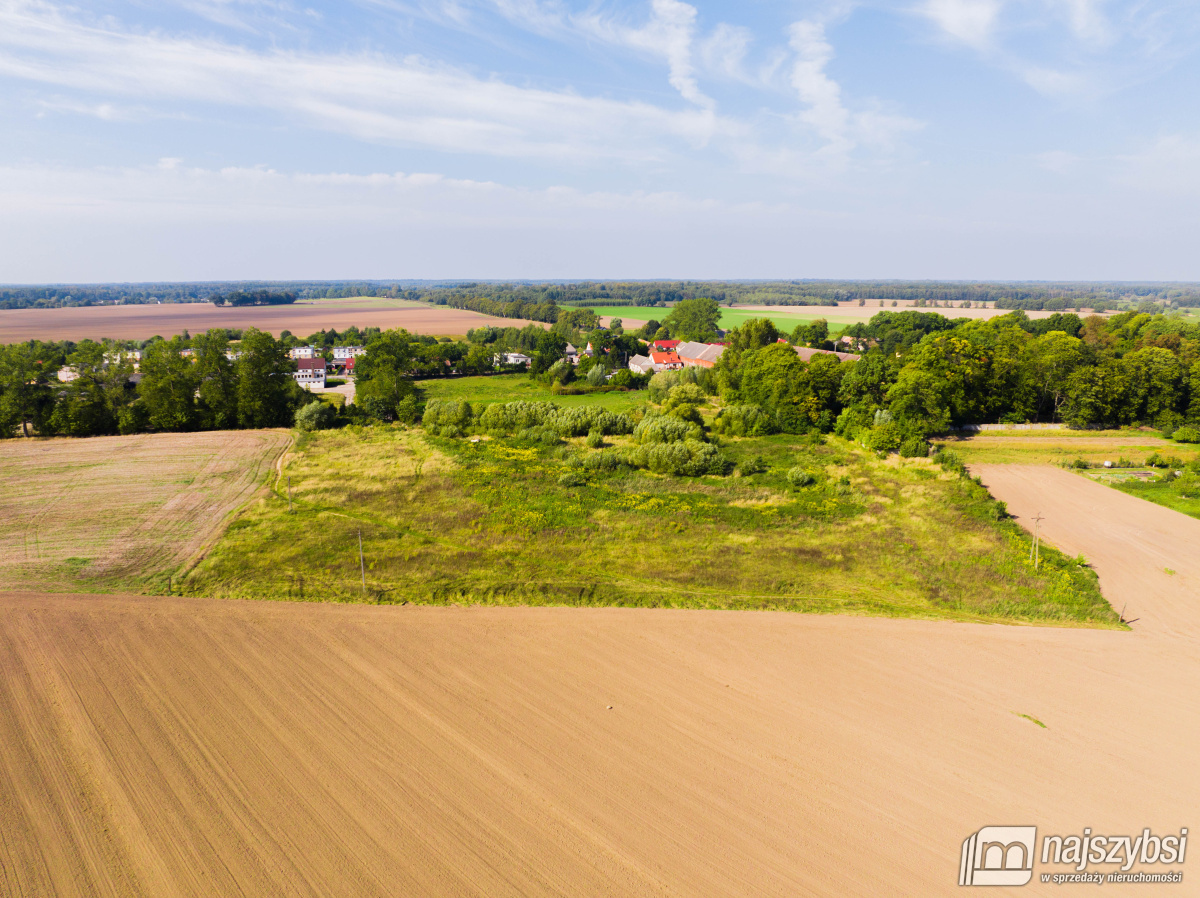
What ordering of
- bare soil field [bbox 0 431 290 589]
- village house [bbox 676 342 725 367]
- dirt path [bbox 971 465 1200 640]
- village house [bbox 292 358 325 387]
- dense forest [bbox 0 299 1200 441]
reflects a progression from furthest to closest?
village house [bbox 676 342 725 367] → village house [bbox 292 358 325 387] → dense forest [bbox 0 299 1200 441] → bare soil field [bbox 0 431 290 589] → dirt path [bbox 971 465 1200 640]

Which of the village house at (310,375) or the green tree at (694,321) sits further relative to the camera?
the green tree at (694,321)

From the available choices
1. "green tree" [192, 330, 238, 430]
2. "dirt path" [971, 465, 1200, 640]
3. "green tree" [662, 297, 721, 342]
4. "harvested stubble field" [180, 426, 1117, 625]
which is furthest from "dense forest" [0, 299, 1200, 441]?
"green tree" [662, 297, 721, 342]

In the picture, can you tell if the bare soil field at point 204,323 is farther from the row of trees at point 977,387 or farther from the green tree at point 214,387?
the row of trees at point 977,387

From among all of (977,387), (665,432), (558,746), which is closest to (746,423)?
(665,432)

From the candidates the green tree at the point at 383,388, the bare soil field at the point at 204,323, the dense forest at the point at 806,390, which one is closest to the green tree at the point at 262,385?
the dense forest at the point at 806,390

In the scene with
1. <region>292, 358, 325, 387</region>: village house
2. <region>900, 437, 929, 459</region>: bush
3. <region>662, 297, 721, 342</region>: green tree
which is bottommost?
<region>900, 437, 929, 459</region>: bush

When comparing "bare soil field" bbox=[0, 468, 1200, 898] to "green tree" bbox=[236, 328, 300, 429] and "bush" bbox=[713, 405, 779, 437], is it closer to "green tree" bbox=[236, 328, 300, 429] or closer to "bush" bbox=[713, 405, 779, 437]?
"bush" bbox=[713, 405, 779, 437]

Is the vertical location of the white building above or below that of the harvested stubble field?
above
